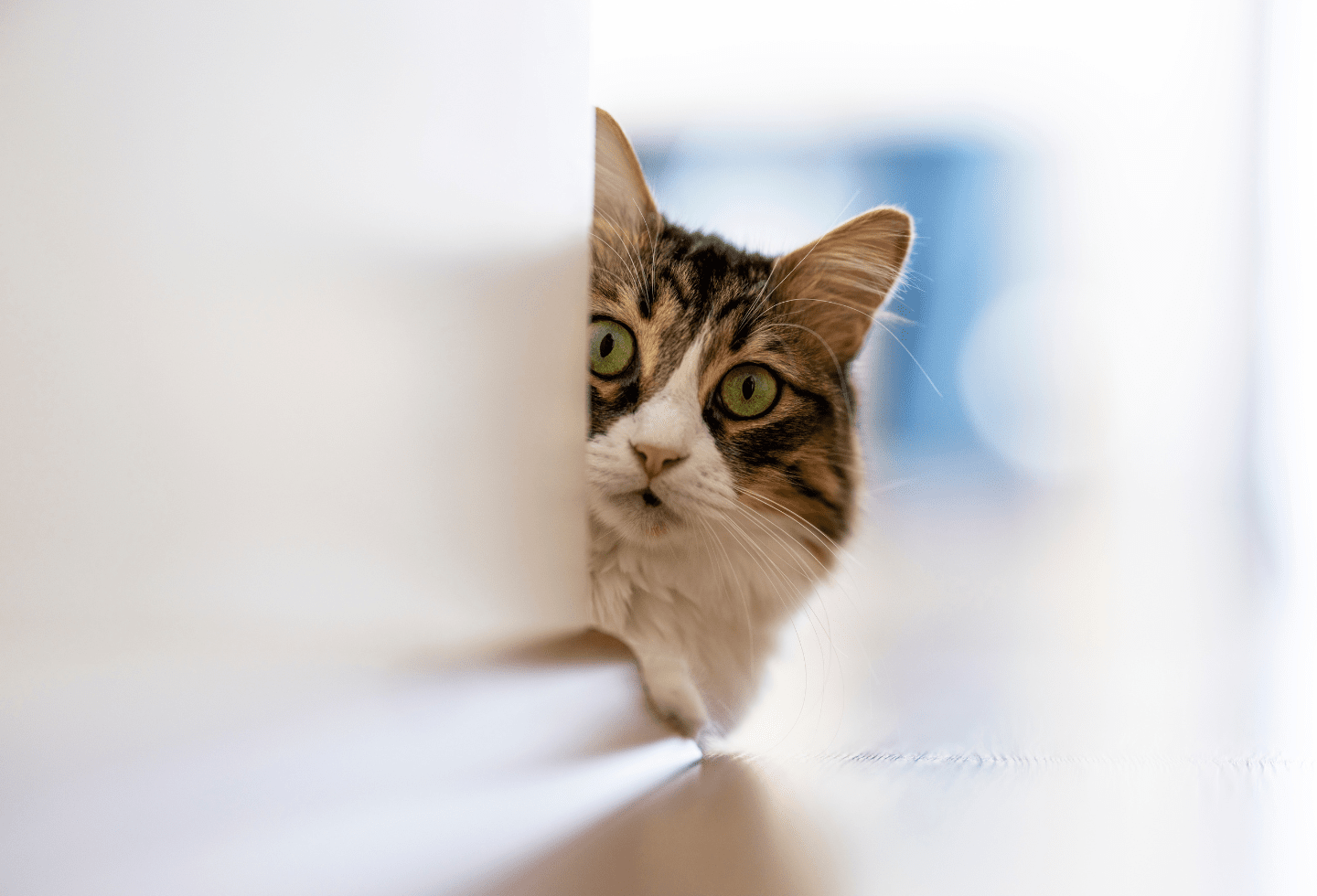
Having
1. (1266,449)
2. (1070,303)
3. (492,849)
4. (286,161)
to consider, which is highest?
(1070,303)

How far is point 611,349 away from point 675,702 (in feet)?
1.41

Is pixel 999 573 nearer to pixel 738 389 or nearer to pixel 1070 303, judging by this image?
pixel 1070 303

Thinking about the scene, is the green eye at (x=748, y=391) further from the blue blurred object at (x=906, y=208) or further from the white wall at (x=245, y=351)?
the white wall at (x=245, y=351)

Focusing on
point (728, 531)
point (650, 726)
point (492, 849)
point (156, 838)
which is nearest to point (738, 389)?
point (728, 531)

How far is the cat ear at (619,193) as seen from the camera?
892 mm

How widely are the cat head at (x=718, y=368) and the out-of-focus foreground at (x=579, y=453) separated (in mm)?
134

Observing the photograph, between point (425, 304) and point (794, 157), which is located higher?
point (794, 157)

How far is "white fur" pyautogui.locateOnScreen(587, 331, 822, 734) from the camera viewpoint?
0.79 metres

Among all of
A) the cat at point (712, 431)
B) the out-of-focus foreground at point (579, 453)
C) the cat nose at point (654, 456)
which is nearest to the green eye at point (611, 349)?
the cat at point (712, 431)

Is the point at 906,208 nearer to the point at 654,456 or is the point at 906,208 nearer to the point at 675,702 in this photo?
the point at 654,456

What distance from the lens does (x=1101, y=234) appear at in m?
1.17

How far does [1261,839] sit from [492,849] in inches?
21.2

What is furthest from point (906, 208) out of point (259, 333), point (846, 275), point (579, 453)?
point (259, 333)

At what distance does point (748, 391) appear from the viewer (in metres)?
0.87
